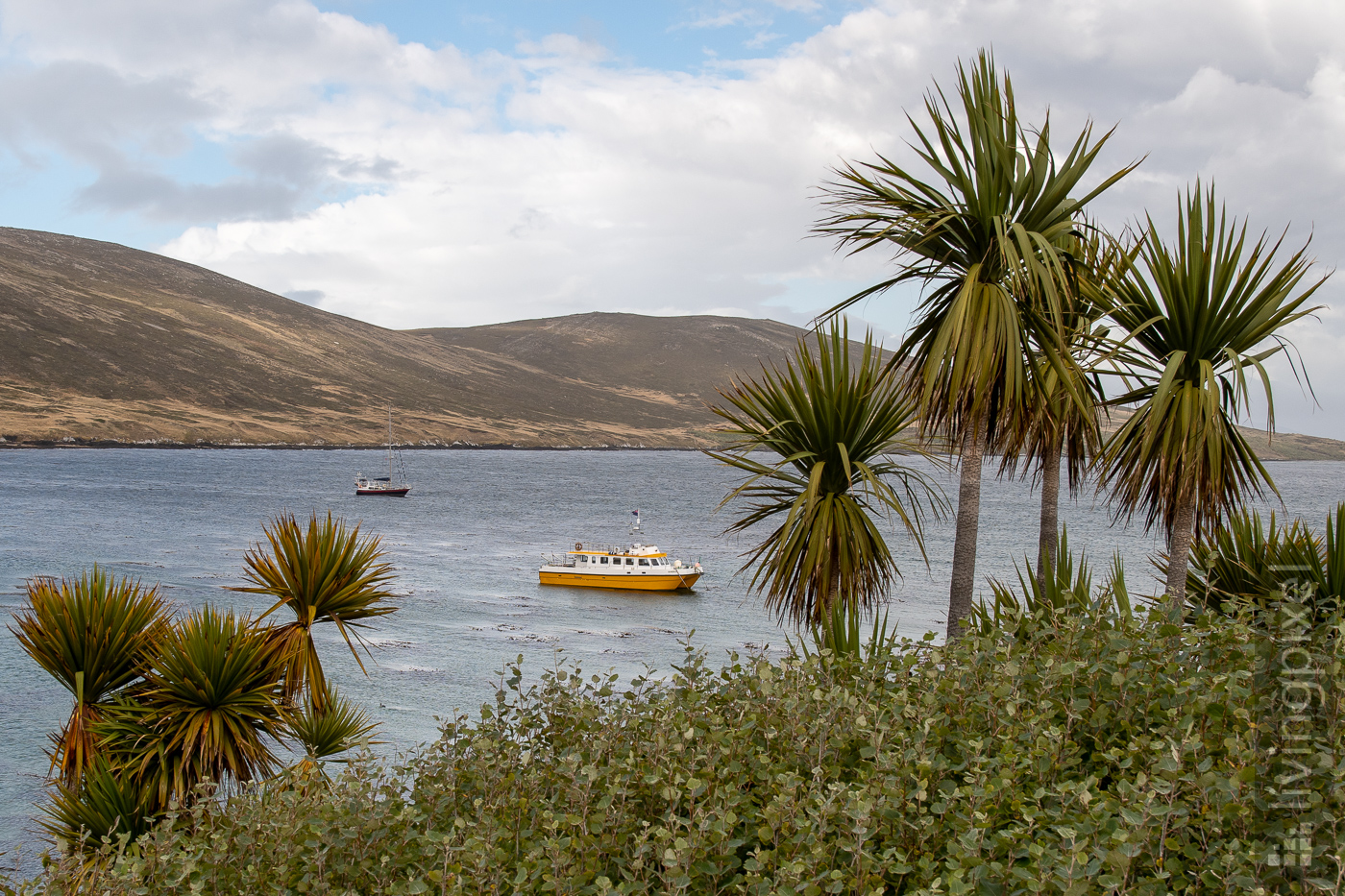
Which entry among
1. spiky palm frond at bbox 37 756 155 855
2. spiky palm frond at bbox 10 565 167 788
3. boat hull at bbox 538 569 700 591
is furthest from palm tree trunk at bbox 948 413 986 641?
boat hull at bbox 538 569 700 591

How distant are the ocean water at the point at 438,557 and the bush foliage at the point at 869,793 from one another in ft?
2.68

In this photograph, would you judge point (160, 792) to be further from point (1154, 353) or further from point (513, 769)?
point (1154, 353)

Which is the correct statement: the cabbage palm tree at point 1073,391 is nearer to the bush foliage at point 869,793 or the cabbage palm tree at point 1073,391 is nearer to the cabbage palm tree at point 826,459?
the cabbage palm tree at point 826,459

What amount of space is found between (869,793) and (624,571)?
55.1 metres

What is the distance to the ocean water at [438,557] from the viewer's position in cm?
3147

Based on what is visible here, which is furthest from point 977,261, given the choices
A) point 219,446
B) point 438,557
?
point 219,446

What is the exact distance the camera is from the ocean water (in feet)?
103

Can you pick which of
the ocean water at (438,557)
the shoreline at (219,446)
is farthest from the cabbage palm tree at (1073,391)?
the shoreline at (219,446)

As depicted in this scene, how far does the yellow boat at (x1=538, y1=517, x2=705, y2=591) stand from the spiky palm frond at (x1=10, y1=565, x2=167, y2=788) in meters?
48.2

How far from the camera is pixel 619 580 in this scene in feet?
188

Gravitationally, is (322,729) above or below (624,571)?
above

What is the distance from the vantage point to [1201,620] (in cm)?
397

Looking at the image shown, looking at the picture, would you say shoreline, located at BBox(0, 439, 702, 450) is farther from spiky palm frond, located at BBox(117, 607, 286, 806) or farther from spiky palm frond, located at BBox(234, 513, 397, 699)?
spiky palm frond, located at BBox(117, 607, 286, 806)

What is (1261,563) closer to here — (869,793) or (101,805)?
(869,793)
